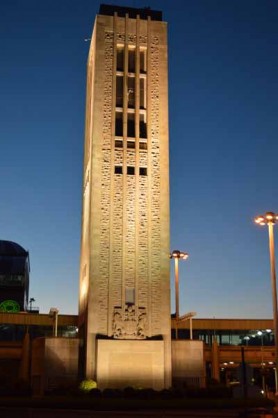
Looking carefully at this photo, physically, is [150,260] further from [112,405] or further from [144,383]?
[112,405]

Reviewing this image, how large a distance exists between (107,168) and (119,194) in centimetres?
249

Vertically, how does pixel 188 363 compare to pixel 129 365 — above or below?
above

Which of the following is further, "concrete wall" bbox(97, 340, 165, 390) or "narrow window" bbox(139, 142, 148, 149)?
"narrow window" bbox(139, 142, 148, 149)

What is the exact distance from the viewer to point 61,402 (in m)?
34.3

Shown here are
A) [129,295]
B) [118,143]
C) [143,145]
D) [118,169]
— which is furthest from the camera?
[143,145]

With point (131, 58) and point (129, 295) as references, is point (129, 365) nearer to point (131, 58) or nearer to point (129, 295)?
point (129, 295)

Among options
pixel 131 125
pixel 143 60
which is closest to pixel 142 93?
pixel 143 60

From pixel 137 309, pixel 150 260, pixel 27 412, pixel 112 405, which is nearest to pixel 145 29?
pixel 150 260

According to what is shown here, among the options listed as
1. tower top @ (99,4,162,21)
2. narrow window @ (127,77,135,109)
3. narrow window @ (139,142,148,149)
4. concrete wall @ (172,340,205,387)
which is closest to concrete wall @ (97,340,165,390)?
concrete wall @ (172,340,205,387)

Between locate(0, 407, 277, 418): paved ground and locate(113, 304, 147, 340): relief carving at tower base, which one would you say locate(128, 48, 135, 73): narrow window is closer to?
locate(113, 304, 147, 340): relief carving at tower base

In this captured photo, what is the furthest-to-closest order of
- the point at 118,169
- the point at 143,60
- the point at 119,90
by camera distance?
the point at 143,60 < the point at 119,90 < the point at 118,169

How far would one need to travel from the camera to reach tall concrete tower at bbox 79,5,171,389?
150 ft

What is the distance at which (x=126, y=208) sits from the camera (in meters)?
49.2

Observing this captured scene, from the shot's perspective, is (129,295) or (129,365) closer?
(129,365)
